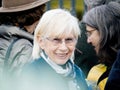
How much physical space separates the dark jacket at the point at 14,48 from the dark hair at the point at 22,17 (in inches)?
6.2

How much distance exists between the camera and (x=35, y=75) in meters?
4.40

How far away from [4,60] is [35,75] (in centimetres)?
80

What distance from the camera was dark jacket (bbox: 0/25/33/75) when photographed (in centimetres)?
512

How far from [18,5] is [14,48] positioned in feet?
2.21

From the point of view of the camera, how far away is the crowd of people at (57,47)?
14.6 ft

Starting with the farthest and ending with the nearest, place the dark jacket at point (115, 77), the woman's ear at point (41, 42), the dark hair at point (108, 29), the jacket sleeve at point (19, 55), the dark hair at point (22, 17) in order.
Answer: the dark hair at point (22, 17)
the dark hair at point (108, 29)
the jacket sleeve at point (19, 55)
the woman's ear at point (41, 42)
the dark jacket at point (115, 77)

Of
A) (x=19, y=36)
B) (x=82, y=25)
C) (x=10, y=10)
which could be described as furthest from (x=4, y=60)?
(x=82, y=25)

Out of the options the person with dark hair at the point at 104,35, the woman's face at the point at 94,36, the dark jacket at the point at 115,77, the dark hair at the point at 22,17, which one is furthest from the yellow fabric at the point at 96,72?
the dark jacket at the point at 115,77

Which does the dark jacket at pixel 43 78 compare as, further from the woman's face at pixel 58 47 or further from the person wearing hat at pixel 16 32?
the person wearing hat at pixel 16 32

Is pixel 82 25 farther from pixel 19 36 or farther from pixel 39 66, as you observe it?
pixel 39 66

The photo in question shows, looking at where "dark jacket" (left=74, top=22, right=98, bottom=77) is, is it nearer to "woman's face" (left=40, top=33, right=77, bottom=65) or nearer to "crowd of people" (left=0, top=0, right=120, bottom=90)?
"crowd of people" (left=0, top=0, right=120, bottom=90)

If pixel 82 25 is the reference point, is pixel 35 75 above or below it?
above

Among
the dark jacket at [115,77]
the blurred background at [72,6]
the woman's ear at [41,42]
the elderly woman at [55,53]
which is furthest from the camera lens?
the blurred background at [72,6]

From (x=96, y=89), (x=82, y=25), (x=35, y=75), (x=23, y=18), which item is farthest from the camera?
(x=82, y=25)
